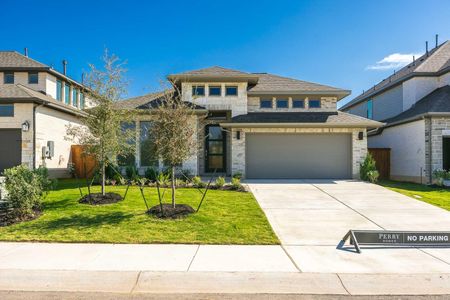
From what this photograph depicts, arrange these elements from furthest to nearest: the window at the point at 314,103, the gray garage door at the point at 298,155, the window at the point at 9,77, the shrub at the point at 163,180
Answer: the window at the point at 9,77, the window at the point at 314,103, the gray garage door at the point at 298,155, the shrub at the point at 163,180

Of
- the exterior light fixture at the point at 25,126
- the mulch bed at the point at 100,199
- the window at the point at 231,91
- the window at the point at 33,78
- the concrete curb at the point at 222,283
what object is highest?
the window at the point at 33,78

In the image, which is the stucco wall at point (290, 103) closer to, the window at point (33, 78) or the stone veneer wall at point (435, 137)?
the stone veneer wall at point (435, 137)

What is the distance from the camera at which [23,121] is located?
1460cm

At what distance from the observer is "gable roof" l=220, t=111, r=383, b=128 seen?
14328mm

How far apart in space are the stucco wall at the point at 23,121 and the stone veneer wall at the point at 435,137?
20.5m

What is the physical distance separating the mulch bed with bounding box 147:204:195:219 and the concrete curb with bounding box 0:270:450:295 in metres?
2.94

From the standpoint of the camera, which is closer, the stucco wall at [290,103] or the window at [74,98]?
the stucco wall at [290,103]

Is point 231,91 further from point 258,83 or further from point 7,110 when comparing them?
point 7,110

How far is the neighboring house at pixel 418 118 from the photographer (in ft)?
46.3

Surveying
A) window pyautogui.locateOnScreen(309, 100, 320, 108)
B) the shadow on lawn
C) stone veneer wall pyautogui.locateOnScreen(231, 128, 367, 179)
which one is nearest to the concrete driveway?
stone veneer wall pyautogui.locateOnScreen(231, 128, 367, 179)

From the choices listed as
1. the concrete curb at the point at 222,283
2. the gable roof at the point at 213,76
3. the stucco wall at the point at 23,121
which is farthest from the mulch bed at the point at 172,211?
the stucco wall at the point at 23,121

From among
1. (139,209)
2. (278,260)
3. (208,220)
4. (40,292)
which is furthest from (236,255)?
(139,209)

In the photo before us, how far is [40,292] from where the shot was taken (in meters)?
3.79

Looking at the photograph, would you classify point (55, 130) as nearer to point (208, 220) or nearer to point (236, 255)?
point (208, 220)
